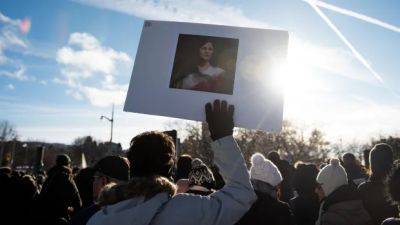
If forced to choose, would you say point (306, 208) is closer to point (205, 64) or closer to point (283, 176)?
point (283, 176)

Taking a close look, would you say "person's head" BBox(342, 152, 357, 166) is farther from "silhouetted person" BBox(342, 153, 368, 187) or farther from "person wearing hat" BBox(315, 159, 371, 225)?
"person wearing hat" BBox(315, 159, 371, 225)

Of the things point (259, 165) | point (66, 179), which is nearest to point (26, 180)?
point (66, 179)

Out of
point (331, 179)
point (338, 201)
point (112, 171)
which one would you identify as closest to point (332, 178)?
point (331, 179)

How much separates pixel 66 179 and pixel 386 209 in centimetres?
419

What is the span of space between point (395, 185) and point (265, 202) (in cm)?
108

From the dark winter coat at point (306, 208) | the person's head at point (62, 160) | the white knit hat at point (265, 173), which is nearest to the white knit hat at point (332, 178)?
the dark winter coat at point (306, 208)

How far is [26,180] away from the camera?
586 centimetres

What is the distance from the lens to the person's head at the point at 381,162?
4.46 m

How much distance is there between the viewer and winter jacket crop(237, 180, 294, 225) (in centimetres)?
319

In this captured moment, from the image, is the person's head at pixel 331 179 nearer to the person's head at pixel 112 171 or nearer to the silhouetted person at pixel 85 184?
the person's head at pixel 112 171

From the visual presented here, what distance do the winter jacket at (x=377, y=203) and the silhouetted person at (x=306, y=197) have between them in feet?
1.86

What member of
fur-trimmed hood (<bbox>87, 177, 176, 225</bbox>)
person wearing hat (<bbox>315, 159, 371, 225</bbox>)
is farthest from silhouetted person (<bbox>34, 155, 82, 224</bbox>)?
fur-trimmed hood (<bbox>87, 177, 176, 225</bbox>)

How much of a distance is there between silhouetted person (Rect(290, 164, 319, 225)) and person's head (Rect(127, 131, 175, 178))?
2934 millimetres

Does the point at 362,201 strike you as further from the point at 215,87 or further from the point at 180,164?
the point at 215,87
